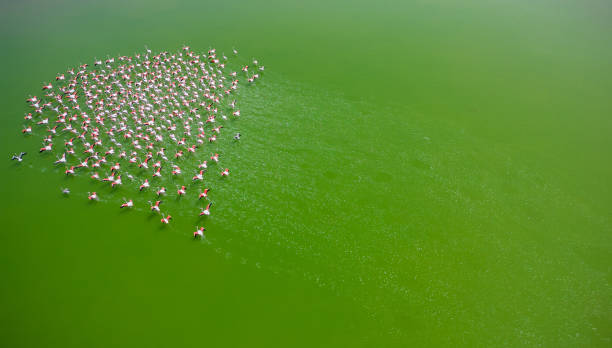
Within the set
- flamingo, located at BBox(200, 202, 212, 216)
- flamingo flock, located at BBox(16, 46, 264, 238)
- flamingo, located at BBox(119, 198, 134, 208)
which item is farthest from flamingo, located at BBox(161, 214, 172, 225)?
flamingo, located at BBox(119, 198, 134, 208)

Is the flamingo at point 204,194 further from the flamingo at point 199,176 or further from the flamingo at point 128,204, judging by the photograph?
the flamingo at point 128,204

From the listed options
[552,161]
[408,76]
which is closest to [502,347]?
[552,161]

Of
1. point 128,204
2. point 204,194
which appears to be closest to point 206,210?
point 204,194

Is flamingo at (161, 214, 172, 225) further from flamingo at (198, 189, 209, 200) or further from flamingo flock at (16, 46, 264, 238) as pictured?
flamingo at (198, 189, 209, 200)

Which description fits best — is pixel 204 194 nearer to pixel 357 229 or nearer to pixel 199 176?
pixel 199 176

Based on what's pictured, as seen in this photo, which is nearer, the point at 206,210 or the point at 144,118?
the point at 206,210

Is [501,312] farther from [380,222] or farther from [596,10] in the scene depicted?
[596,10]
